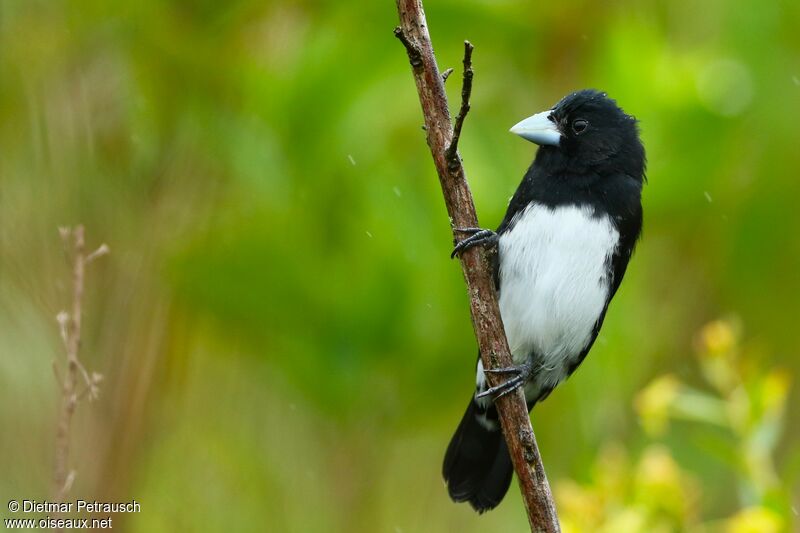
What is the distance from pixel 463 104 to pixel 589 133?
4.29ft

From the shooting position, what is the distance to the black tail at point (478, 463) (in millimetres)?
3771

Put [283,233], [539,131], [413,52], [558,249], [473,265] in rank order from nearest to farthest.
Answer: [413,52] < [473,265] < [558,249] < [539,131] < [283,233]

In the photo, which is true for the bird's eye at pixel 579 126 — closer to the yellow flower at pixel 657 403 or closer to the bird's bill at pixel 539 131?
the bird's bill at pixel 539 131

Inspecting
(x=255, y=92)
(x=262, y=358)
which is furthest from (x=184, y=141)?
(x=262, y=358)

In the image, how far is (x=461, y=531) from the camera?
4742mm

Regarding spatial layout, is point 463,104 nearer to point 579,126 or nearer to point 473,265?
point 473,265

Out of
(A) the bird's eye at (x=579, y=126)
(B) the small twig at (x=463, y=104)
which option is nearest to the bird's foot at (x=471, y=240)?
(B) the small twig at (x=463, y=104)

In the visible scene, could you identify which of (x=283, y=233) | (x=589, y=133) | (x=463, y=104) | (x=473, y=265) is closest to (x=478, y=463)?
(x=283, y=233)

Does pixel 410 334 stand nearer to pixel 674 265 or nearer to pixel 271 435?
pixel 271 435

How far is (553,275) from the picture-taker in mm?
3539

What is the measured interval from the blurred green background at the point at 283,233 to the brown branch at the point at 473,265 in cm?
88

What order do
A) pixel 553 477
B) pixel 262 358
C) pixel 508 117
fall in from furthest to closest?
pixel 553 477 → pixel 508 117 → pixel 262 358

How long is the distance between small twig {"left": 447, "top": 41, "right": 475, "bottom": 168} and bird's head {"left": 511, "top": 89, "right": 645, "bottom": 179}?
39.0 inches

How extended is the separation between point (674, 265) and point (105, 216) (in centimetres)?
236
